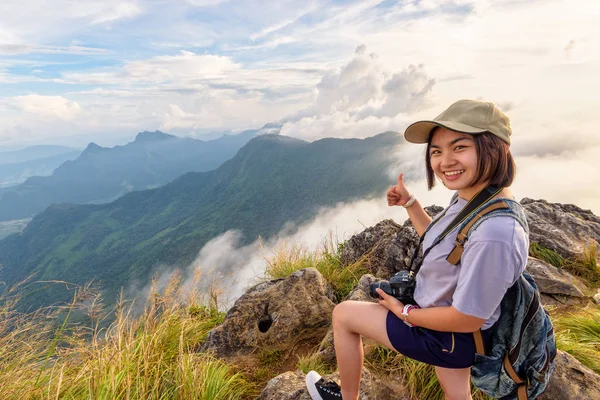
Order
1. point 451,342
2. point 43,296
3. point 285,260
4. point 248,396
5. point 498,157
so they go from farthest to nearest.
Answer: point 43,296 < point 285,260 < point 248,396 < point 451,342 < point 498,157

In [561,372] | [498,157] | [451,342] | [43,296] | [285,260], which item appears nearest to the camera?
[498,157]

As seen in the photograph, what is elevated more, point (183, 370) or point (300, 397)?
point (183, 370)

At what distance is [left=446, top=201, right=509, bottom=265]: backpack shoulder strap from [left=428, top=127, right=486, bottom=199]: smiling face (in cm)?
23

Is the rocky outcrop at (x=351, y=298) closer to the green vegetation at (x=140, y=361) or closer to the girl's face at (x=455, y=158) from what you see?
the green vegetation at (x=140, y=361)

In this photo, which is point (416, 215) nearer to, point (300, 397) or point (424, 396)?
point (424, 396)

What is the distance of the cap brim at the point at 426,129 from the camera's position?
70.2 inches

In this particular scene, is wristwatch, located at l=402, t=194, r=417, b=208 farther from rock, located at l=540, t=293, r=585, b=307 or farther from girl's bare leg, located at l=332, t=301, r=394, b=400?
rock, located at l=540, t=293, r=585, b=307

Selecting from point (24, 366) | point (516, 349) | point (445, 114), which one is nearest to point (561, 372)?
point (516, 349)

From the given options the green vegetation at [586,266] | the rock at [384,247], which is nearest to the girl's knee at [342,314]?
the rock at [384,247]

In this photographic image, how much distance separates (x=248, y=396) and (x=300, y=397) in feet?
2.87

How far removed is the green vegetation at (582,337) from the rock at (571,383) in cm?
46

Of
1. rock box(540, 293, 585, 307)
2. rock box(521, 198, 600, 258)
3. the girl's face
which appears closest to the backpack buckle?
the girl's face

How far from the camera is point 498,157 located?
1.83 metres

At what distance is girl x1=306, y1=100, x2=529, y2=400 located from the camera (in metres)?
1.60
